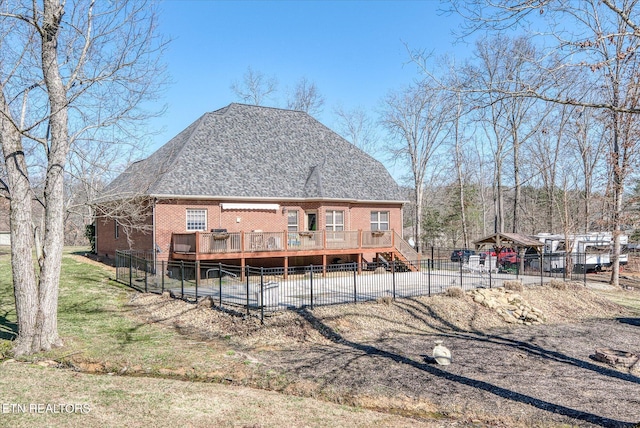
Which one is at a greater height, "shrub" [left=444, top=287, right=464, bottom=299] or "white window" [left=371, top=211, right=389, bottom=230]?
"white window" [left=371, top=211, right=389, bottom=230]

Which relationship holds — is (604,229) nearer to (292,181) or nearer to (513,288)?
(513,288)

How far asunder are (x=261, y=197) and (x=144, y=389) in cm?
1545

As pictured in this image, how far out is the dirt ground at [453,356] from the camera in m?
8.09

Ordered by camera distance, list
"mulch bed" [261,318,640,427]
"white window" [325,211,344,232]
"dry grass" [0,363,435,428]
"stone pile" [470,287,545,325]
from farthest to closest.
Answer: "white window" [325,211,344,232] < "stone pile" [470,287,545,325] < "mulch bed" [261,318,640,427] < "dry grass" [0,363,435,428]

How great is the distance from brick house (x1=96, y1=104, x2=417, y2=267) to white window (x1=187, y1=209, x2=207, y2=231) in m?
0.05

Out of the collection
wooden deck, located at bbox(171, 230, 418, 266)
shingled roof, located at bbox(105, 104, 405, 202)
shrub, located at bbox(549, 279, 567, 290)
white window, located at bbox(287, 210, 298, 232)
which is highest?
shingled roof, located at bbox(105, 104, 405, 202)

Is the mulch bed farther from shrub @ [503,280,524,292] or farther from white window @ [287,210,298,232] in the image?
white window @ [287,210,298,232]

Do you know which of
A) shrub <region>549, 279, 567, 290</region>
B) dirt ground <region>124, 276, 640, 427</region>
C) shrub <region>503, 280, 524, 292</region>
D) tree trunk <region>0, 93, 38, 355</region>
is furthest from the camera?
shrub <region>549, 279, 567, 290</region>

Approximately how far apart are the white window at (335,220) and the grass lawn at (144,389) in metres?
13.1

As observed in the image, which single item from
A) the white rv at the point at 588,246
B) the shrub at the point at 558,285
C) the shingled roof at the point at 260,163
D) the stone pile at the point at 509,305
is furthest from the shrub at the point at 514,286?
the white rv at the point at 588,246

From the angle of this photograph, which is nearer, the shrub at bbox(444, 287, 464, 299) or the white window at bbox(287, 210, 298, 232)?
the shrub at bbox(444, 287, 464, 299)

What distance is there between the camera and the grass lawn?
261 inches

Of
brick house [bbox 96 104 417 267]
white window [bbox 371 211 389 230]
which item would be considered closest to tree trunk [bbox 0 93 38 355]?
brick house [bbox 96 104 417 267]

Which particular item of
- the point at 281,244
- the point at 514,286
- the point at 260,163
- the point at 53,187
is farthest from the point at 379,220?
the point at 53,187
